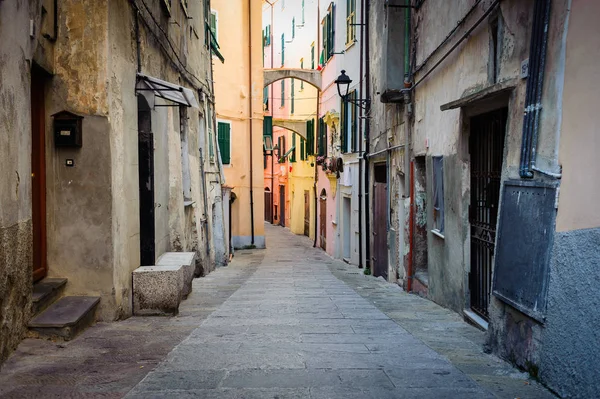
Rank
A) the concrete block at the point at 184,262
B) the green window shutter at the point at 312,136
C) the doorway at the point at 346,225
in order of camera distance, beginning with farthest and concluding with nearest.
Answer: the green window shutter at the point at 312,136 → the doorway at the point at 346,225 → the concrete block at the point at 184,262

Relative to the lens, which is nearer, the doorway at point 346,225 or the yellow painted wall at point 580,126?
the yellow painted wall at point 580,126

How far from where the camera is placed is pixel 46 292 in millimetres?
5770

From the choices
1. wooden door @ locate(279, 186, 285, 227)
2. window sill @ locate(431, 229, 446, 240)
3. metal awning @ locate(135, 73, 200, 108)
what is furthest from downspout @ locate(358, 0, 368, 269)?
wooden door @ locate(279, 186, 285, 227)

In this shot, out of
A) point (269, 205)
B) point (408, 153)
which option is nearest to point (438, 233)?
point (408, 153)

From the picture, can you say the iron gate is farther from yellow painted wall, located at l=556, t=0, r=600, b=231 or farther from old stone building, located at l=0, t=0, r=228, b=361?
old stone building, located at l=0, t=0, r=228, b=361

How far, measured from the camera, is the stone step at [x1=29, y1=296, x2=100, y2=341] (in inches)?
212

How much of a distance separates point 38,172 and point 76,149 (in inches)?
17.0

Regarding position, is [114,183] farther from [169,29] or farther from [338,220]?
[338,220]

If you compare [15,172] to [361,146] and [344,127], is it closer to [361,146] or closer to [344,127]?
[361,146]

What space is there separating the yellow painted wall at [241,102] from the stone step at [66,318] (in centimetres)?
1817

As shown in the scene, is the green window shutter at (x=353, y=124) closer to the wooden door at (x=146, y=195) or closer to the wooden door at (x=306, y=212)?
the wooden door at (x=146, y=195)

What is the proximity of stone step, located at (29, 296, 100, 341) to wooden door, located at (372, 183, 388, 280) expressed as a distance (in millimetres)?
8936

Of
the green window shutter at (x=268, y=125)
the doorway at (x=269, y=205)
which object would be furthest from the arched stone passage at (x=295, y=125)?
the doorway at (x=269, y=205)

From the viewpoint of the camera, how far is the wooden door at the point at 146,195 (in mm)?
8203
